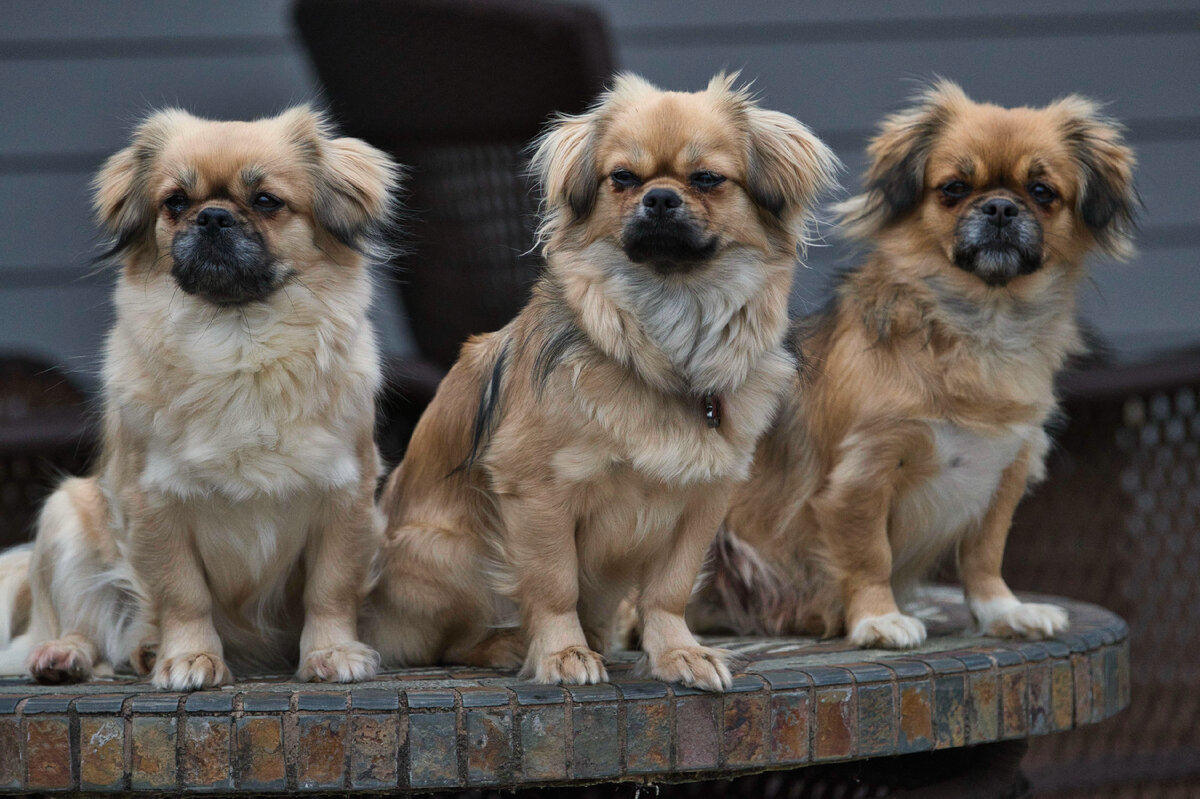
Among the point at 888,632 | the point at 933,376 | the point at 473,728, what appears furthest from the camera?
the point at 933,376

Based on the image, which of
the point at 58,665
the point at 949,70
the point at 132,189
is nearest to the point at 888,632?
the point at 58,665

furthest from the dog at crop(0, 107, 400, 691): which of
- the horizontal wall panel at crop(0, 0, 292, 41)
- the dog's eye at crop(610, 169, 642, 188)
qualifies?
the horizontal wall panel at crop(0, 0, 292, 41)

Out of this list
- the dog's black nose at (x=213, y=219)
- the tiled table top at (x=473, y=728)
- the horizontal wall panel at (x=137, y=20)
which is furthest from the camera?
the horizontal wall panel at (x=137, y=20)

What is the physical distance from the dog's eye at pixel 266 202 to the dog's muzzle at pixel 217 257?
6 centimetres

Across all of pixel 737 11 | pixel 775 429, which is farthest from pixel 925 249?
pixel 737 11

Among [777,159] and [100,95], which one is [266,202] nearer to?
[777,159]

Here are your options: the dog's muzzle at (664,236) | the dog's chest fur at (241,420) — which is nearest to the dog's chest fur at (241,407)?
the dog's chest fur at (241,420)

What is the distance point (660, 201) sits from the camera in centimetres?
204

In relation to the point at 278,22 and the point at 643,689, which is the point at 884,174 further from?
the point at 278,22

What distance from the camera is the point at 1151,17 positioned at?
4297mm

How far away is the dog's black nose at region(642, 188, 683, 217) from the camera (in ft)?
6.66

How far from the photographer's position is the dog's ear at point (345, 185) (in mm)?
2230

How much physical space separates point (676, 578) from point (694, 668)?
238mm

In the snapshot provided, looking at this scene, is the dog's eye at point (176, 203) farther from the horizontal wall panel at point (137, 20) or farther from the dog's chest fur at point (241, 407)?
the horizontal wall panel at point (137, 20)
